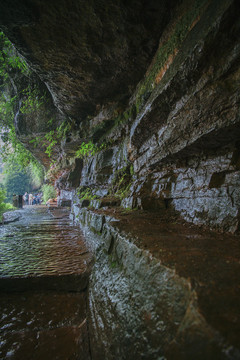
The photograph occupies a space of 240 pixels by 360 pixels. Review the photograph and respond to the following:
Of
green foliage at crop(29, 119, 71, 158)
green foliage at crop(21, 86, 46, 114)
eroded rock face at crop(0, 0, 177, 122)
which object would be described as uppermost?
green foliage at crop(21, 86, 46, 114)

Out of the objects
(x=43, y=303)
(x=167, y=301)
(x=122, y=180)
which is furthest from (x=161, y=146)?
(x=43, y=303)

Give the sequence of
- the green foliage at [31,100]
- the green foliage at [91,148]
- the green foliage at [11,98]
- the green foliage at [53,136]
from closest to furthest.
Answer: the green foliage at [11,98] → the green foliage at [91,148] → the green foliage at [31,100] → the green foliage at [53,136]

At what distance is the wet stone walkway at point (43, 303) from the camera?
1.17 m

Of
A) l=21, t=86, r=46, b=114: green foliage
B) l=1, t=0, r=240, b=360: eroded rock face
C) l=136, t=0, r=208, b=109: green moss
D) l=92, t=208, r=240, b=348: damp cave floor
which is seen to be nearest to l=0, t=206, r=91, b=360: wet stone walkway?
l=1, t=0, r=240, b=360: eroded rock face

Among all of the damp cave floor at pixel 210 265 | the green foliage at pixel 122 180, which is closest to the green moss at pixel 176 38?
the green foliage at pixel 122 180

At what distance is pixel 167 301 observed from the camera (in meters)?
0.90

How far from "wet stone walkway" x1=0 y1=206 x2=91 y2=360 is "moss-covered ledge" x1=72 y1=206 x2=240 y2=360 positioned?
0.19m

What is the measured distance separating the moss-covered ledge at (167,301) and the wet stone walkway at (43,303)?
191mm

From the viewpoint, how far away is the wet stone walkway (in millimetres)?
1175

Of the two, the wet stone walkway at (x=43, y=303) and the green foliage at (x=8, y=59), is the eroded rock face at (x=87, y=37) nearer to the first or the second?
the green foliage at (x=8, y=59)

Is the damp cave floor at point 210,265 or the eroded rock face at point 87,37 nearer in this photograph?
the damp cave floor at point 210,265

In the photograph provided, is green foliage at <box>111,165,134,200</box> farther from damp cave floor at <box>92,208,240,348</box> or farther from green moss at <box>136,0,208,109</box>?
damp cave floor at <box>92,208,240,348</box>

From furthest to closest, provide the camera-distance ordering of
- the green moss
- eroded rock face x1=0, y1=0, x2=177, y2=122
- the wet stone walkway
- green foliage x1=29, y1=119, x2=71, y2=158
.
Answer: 1. green foliage x1=29, y1=119, x2=71, y2=158
2. eroded rock face x1=0, y1=0, x2=177, y2=122
3. the green moss
4. the wet stone walkway

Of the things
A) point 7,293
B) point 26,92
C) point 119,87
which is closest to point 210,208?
point 7,293
